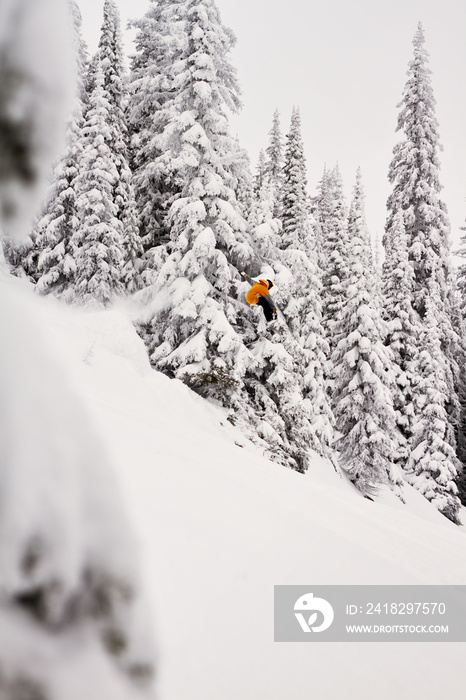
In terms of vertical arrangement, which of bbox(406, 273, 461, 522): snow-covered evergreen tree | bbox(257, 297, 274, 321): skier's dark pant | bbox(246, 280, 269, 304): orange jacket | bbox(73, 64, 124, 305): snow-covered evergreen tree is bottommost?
bbox(406, 273, 461, 522): snow-covered evergreen tree

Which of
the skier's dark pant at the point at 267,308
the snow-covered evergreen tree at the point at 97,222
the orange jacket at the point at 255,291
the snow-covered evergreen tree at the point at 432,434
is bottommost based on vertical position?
the snow-covered evergreen tree at the point at 432,434

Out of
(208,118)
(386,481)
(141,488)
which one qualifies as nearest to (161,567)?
(141,488)

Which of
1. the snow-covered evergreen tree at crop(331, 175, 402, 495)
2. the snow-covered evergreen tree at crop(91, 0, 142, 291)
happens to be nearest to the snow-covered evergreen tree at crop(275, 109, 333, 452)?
the snow-covered evergreen tree at crop(331, 175, 402, 495)

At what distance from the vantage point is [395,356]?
2516cm

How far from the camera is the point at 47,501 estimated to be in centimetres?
Answer: 101

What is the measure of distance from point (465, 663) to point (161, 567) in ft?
6.10

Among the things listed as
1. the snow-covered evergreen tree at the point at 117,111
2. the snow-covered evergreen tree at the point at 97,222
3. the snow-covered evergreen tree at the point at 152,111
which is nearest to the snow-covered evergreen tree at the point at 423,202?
the snow-covered evergreen tree at the point at 152,111

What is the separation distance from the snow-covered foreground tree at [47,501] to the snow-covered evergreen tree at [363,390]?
20.1 metres

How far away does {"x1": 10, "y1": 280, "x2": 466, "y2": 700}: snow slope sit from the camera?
6.11ft

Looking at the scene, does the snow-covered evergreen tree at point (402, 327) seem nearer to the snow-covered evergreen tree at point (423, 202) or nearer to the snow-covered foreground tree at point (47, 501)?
the snow-covered evergreen tree at point (423, 202)

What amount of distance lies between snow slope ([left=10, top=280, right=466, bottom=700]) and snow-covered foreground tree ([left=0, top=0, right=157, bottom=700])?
167 millimetres

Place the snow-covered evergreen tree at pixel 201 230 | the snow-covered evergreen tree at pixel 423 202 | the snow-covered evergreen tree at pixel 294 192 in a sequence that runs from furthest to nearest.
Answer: the snow-covered evergreen tree at pixel 423 202 → the snow-covered evergreen tree at pixel 294 192 → the snow-covered evergreen tree at pixel 201 230

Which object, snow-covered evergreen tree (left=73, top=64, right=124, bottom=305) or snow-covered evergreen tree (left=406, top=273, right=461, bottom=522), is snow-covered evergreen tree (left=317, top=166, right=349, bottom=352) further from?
snow-covered evergreen tree (left=73, top=64, right=124, bottom=305)

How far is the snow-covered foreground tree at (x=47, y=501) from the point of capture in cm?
94
